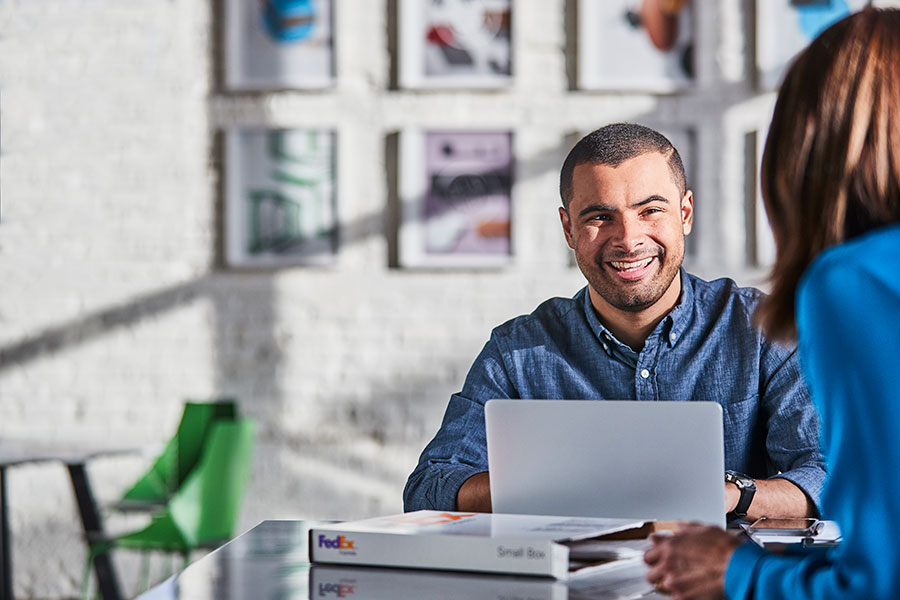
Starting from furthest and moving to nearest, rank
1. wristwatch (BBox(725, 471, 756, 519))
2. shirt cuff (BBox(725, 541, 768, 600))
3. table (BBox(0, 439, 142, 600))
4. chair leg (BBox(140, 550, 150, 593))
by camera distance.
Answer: chair leg (BBox(140, 550, 150, 593)), table (BBox(0, 439, 142, 600)), wristwatch (BBox(725, 471, 756, 519)), shirt cuff (BBox(725, 541, 768, 600))

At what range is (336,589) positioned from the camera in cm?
126

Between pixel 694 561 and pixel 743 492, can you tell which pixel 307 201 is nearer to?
pixel 743 492

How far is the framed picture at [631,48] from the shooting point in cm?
445

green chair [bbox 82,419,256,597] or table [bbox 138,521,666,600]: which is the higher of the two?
table [bbox 138,521,666,600]

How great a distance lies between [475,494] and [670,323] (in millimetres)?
573

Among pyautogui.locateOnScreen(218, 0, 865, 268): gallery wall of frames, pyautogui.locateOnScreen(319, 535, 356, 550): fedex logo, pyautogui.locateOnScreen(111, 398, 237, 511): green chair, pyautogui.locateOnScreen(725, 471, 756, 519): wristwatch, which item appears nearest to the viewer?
pyautogui.locateOnScreen(319, 535, 356, 550): fedex logo

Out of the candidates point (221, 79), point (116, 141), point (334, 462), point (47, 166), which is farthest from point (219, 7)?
point (334, 462)

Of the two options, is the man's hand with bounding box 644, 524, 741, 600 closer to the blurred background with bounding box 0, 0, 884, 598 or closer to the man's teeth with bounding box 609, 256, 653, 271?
the man's teeth with bounding box 609, 256, 653, 271

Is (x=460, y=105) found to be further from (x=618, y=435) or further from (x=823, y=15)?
(x=618, y=435)

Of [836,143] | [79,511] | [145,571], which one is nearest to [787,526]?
[836,143]

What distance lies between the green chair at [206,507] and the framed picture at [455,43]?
5.51 feet

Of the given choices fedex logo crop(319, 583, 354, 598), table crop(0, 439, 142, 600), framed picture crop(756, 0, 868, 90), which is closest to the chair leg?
table crop(0, 439, 142, 600)

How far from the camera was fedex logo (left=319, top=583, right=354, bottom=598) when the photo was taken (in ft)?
4.07

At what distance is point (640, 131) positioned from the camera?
219cm
